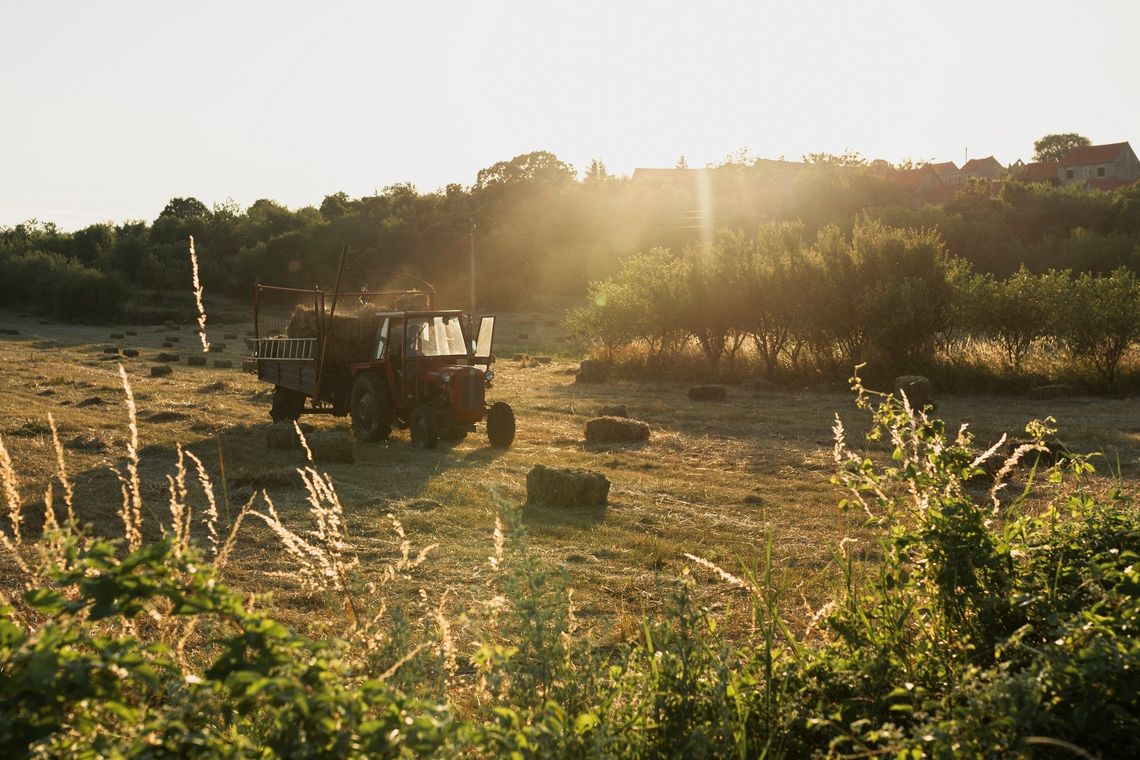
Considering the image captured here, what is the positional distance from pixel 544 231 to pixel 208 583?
58.3m

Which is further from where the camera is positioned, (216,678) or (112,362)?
(112,362)

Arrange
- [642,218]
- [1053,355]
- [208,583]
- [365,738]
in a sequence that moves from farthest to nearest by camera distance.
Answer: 1. [642,218]
2. [1053,355]
3. [208,583]
4. [365,738]

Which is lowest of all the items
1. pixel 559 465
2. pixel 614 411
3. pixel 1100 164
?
pixel 559 465

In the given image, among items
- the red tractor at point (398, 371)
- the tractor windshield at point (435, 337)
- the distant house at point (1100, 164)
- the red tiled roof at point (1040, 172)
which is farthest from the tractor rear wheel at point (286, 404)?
the distant house at point (1100, 164)

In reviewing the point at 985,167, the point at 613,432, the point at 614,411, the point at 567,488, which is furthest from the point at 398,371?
the point at 985,167

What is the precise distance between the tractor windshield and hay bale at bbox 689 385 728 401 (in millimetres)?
8094

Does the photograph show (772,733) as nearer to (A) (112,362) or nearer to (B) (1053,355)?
(B) (1053,355)

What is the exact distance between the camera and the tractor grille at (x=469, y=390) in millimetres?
14125

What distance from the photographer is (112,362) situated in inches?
1108

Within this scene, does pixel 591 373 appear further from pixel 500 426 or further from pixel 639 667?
pixel 639 667

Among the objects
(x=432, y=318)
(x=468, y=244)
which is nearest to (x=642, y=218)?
(x=468, y=244)

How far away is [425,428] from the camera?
1420 cm

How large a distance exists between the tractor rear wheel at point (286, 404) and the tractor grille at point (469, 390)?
3562 millimetres

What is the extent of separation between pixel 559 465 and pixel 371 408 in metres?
2.90
